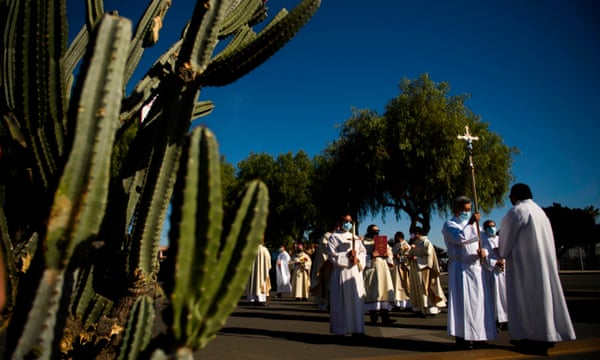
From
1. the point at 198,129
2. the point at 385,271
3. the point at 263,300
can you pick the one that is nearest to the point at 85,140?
the point at 198,129

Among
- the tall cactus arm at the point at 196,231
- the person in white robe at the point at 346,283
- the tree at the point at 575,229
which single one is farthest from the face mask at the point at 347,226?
the tree at the point at 575,229

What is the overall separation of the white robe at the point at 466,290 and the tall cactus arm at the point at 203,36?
5298mm

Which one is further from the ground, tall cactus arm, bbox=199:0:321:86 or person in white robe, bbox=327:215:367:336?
tall cactus arm, bbox=199:0:321:86

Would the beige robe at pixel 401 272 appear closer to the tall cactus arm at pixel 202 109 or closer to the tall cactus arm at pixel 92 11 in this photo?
the tall cactus arm at pixel 202 109

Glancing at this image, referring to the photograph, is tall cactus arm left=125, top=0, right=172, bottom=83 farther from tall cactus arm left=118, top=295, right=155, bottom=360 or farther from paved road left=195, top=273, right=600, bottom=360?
paved road left=195, top=273, right=600, bottom=360

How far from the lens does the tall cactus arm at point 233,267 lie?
1.68 metres

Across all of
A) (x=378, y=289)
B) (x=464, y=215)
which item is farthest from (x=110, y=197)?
(x=378, y=289)

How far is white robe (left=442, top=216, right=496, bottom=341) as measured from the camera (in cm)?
595

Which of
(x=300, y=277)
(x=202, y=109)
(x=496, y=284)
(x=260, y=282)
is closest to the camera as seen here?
(x=202, y=109)

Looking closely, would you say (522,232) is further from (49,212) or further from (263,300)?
(263,300)

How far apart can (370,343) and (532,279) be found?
8.72 feet

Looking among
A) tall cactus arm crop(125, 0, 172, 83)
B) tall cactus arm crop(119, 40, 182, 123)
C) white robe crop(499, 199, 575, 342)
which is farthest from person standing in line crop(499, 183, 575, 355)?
tall cactus arm crop(125, 0, 172, 83)

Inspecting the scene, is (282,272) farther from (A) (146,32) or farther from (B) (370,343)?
(A) (146,32)

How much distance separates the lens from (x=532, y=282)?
5.57m
